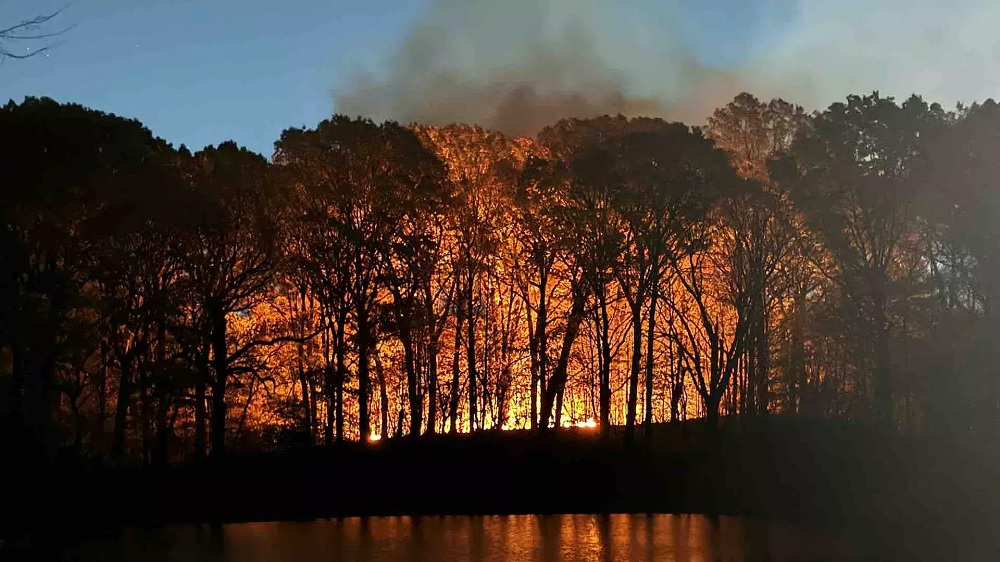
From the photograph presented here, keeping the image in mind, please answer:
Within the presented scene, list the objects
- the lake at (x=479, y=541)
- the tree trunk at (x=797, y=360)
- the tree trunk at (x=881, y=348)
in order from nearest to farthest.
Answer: the lake at (x=479, y=541) < the tree trunk at (x=881, y=348) < the tree trunk at (x=797, y=360)

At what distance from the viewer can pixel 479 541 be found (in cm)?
1880

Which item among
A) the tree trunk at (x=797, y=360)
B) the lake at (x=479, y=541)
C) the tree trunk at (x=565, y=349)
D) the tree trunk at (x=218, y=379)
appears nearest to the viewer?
the lake at (x=479, y=541)

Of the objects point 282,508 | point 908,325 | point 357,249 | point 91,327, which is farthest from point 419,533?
point 908,325

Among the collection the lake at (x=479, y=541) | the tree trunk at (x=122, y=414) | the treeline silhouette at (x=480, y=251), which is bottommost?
the lake at (x=479, y=541)

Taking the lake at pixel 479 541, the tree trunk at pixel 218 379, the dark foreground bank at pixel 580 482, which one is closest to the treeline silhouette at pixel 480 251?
the tree trunk at pixel 218 379

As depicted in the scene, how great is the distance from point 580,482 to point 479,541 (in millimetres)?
9773

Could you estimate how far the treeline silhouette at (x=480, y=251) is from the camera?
28531 mm

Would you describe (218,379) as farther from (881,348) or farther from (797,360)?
(797,360)

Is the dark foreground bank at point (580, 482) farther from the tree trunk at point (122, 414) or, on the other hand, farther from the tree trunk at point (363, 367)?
the tree trunk at point (122, 414)

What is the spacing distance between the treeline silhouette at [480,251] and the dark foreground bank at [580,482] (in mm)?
1826

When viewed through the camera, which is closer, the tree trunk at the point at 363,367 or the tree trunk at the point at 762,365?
Answer: the tree trunk at the point at 363,367

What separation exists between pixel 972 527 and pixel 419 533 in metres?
14.9

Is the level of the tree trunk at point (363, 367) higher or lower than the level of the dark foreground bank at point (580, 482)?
higher

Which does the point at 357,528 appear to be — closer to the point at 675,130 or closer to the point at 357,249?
the point at 357,249
